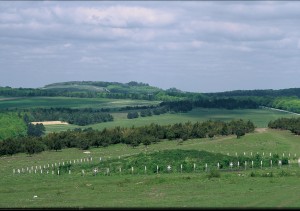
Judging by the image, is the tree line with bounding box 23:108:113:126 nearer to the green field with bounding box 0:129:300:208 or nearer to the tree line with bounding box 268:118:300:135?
the tree line with bounding box 268:118:300:135

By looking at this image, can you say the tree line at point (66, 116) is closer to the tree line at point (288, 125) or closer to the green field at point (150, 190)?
the tree line at point (288, 125)

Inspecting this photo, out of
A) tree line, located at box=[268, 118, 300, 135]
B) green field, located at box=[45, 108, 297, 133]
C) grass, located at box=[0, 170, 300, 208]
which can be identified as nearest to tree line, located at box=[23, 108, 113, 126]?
green field, located at box=[45, 108, 297, 133]

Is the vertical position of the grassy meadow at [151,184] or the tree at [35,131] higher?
the grassy meadow at [151,184]

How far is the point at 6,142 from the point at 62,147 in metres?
8.25

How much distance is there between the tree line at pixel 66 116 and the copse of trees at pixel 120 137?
65.8 m

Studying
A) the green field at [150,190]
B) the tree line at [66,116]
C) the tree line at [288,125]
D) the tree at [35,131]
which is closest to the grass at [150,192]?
the green field at [150,190]

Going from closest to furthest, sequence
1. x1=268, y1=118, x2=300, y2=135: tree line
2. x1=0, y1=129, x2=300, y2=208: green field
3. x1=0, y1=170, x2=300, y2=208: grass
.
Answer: x1=0, y1=170, x2=300, y2=208: grass < x1=0, y1=129, x2=300, y2=208: green field < x1=268, y1=118, x2=300, y2=135: tree line

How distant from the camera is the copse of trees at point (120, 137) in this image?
84938mm

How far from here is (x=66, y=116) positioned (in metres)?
174

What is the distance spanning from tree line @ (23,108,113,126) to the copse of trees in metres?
65.8

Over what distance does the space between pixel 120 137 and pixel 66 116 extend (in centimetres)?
8100

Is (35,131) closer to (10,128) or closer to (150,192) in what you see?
(10,128)

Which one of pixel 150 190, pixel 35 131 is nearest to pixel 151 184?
pixel 150 190

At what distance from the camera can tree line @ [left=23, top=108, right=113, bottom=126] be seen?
165 m
